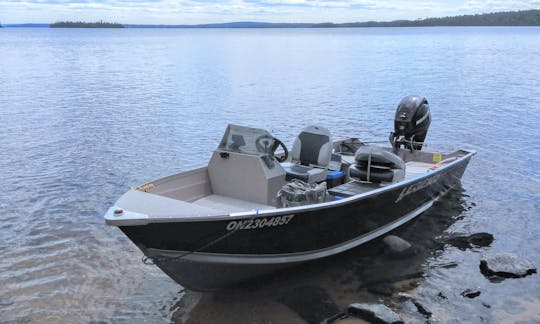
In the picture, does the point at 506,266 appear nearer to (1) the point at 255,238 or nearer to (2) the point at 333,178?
(2) the point at 333,178

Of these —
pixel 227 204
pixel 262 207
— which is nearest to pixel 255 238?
pixel 262 207

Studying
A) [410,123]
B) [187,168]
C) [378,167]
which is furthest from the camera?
[187,168]

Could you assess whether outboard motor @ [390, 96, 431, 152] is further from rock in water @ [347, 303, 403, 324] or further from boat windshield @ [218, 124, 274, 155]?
rock in water @ [347, 303, 403, 324]

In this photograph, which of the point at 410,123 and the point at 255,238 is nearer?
the point at 255,238

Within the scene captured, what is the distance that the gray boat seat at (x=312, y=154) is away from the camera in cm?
827

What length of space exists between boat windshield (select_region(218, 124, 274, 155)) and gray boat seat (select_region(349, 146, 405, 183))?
170 centimetres

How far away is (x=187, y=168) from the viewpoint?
1360 cm

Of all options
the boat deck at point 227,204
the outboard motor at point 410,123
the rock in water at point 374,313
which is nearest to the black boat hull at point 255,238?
the boat deck at point 227,204

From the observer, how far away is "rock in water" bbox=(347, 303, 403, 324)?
6402 millimetres

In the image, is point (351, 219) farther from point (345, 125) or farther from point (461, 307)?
point (345, 125)

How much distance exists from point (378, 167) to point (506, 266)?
2.54 metres

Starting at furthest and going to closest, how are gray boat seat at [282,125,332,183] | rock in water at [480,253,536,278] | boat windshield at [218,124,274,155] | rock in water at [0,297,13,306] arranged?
gray boat seat at [282,125,332,183]
rock in water at [480,253,536,278]
boat windshield at [218,124,274,155]
rock in water at [0,297,13,306]

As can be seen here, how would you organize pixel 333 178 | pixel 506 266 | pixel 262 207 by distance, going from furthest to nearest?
pixel 333 178, pixel 506 266, pixel 262 207

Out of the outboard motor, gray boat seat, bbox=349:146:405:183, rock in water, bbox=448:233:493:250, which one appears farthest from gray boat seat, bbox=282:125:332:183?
the outboard motor
